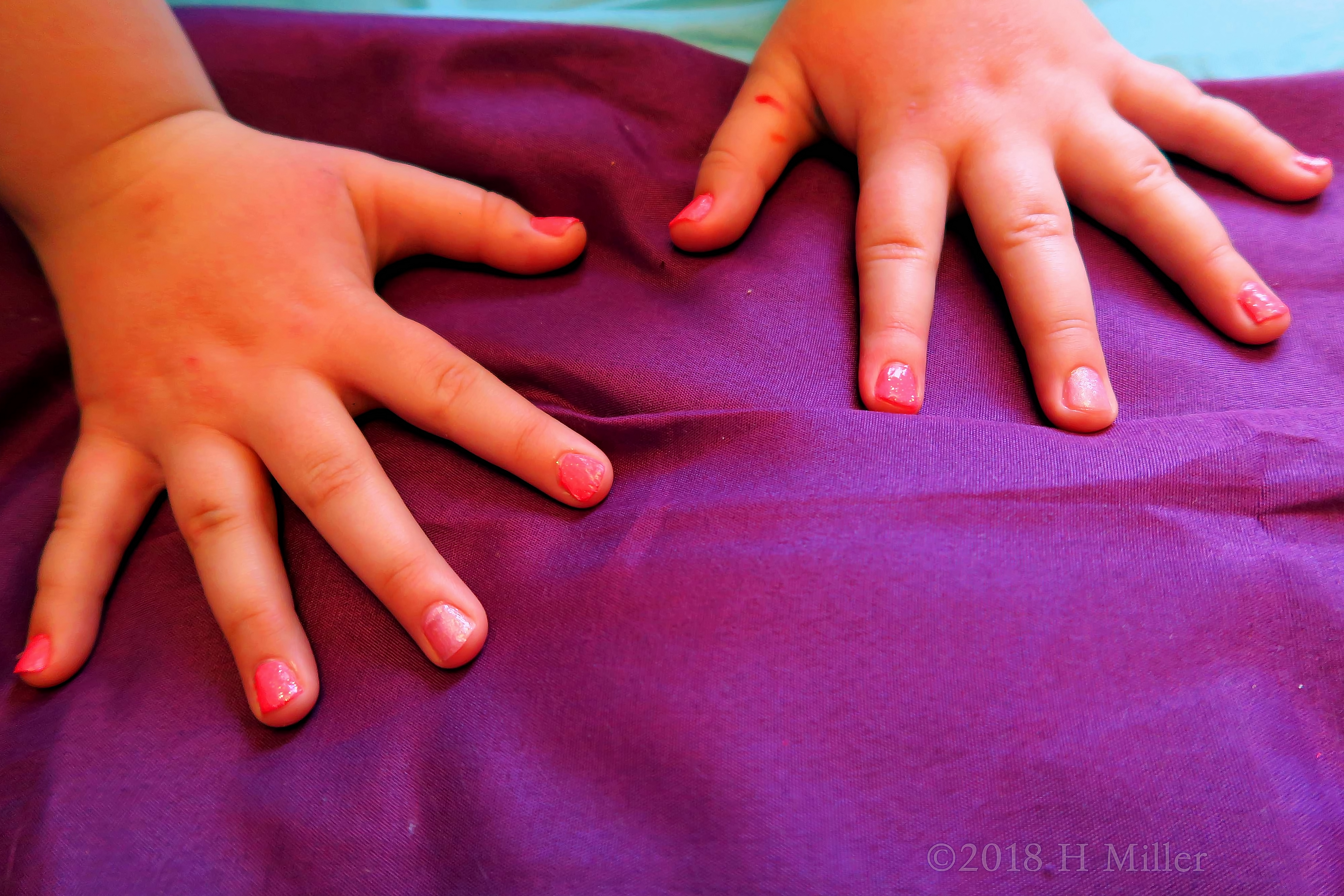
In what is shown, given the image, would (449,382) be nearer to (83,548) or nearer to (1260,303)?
(83,548)

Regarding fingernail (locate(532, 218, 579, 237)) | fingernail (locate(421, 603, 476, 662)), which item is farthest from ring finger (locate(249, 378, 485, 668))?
fingernail (locate(532, 218, 579, 237))

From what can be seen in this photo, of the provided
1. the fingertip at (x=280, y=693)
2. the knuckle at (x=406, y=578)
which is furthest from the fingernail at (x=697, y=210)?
the fingertip at (x=280, y=693)

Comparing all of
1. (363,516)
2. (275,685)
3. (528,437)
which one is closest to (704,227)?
(528,437)

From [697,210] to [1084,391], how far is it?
34cm

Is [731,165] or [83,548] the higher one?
[731,165]

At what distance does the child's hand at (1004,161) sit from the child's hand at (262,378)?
0.23 metres

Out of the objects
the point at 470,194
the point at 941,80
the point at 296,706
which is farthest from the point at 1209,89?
the point at 296,706

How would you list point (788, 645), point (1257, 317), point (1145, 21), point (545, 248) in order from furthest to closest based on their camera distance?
point (1145, 21), point (545, 248), point (1257, 317), point (788, 645)

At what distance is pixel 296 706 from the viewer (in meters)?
0.49

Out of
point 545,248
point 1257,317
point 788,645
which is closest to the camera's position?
point 788,645

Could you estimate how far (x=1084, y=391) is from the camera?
0.53 m

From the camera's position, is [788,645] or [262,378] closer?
[788,645]

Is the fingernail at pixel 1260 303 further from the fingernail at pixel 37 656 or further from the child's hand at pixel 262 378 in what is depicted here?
the fingernail at pixel 37 656

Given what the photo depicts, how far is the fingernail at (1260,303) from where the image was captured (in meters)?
0.56
